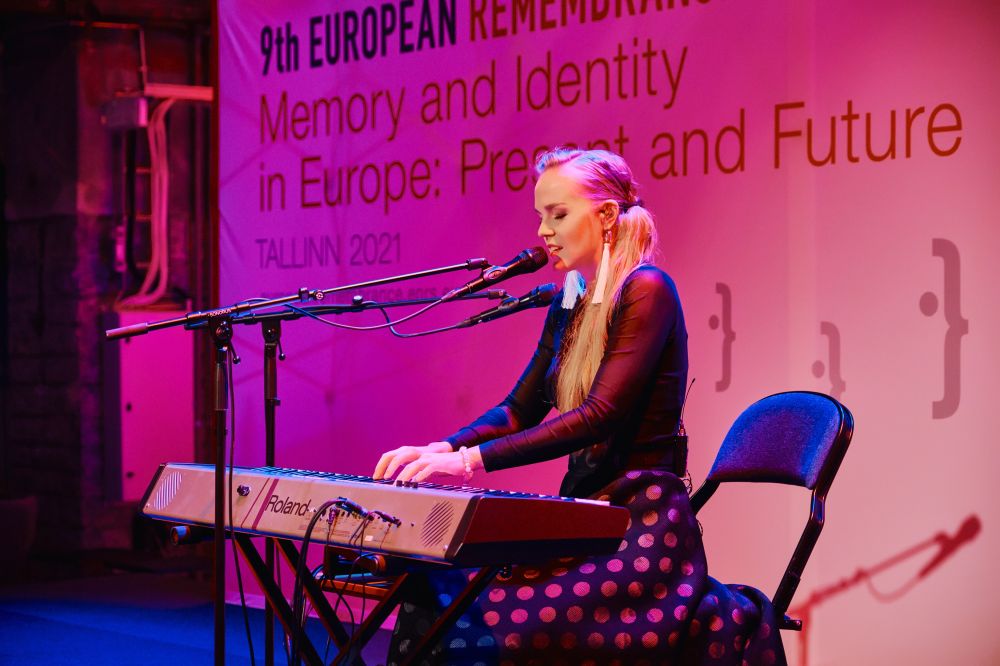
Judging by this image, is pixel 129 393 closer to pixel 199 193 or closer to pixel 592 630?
pixel 199 193

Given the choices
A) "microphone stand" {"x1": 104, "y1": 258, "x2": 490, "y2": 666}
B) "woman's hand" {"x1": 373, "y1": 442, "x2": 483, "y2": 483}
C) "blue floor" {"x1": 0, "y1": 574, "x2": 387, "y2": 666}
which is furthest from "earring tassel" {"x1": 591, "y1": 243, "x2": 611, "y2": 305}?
"blue floor" {"x1": 0, "y1": 574, "x2": 387, "y2": 666}

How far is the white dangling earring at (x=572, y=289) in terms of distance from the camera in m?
2.65

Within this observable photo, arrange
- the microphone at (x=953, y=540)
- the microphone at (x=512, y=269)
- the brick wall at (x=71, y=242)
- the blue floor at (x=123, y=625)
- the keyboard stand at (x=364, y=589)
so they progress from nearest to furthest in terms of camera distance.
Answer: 1. the keyboard stand at (x=364, y=589)
2. the microphone at (x=512, y=269)
3. the microphone at (x=953, y=540)
4. the blue floor at (x=123, y=625)
5. the brick wall at (x=71, y=242)

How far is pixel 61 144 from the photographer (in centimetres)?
625

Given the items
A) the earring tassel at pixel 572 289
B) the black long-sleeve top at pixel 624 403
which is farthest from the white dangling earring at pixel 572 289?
the black long-sleeve top at pixel 624 403

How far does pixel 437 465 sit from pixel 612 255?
0.62 meters

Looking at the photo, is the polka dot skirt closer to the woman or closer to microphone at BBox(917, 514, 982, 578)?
the woman

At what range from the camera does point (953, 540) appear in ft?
10.8

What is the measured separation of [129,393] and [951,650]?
407cm

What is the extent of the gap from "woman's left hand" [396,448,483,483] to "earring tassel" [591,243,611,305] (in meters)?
0.45

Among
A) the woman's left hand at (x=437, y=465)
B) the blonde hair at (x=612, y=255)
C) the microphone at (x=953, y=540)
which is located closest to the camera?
the woman's left hand at (x=437, y=465)

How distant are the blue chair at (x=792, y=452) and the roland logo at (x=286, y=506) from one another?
79 cm

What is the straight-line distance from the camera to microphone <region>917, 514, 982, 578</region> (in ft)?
10.7

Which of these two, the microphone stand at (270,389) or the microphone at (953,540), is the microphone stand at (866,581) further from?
the microphone stand at (270,389)
